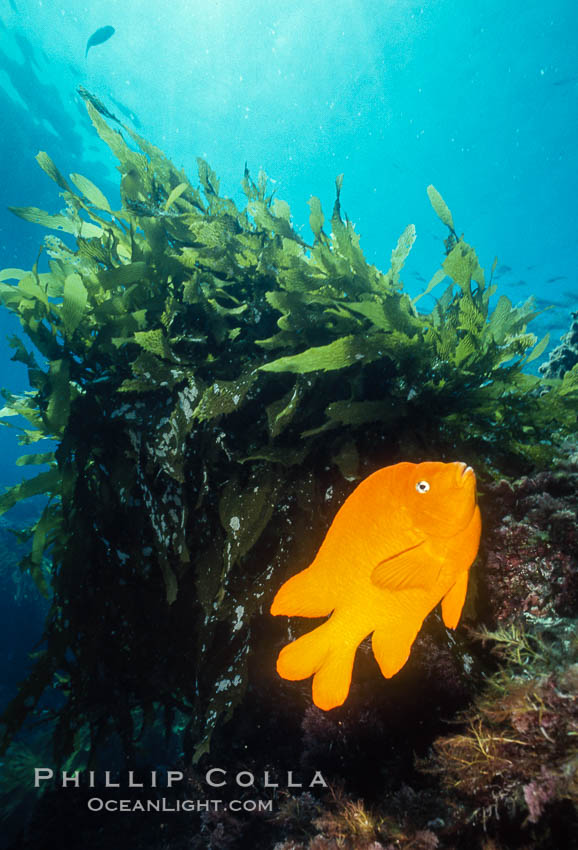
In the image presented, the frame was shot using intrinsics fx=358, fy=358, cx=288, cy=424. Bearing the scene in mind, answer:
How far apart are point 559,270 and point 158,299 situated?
1496 inches

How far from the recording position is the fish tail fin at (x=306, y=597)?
2.72 feet

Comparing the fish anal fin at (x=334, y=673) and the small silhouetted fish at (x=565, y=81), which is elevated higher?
the small silhouetted fish at (x=565, y=81)

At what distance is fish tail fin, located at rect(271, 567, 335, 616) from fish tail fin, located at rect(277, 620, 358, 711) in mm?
32

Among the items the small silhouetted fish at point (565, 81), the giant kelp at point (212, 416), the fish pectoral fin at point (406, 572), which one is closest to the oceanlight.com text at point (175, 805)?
the giant kelp at point (212, 416)

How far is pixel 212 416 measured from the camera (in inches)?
70.6

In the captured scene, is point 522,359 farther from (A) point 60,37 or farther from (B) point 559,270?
(B) point 559,270

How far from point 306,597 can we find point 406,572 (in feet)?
0.81

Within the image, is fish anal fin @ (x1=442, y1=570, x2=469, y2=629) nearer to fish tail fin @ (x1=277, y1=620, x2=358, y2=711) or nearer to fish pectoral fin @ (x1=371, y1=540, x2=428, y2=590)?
fish pectoral fin @ (x1=371, y1=540, x2=428, y2=590)

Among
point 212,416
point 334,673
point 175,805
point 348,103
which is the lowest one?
point 175,805

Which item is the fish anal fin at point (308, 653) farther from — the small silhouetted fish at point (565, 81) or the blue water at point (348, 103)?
the small silhouetted fish at point (565, 81)

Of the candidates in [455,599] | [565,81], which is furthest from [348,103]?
[455,599]

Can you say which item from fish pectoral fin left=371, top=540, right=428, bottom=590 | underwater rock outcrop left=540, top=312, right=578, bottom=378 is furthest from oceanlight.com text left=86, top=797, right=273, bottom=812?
underwater rock outcrop left=540, top=312, right=578, bottom=378

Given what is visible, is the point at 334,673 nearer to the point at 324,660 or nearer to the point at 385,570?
the point at 324,660

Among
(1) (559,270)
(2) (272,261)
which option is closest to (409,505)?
(2) (272,261)
